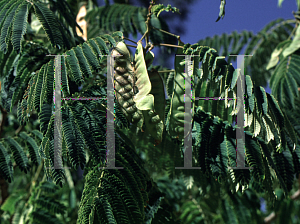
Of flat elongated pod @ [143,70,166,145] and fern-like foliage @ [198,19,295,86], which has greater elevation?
fern-like foliage @ [198,19,295,86]

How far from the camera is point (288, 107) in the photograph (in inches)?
111

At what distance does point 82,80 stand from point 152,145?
915 millimetres

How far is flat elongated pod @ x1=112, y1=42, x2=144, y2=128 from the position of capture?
1.90 m

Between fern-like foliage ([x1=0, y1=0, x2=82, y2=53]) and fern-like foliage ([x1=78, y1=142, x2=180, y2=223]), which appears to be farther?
fern-like foliage ([x1=0, y1=0, x2=82, y2=53])

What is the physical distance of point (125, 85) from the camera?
1911 millimetres

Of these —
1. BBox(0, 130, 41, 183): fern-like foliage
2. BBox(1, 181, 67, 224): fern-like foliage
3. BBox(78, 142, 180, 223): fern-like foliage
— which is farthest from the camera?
BBox(1, 181, 67, 224): fern-like foliage

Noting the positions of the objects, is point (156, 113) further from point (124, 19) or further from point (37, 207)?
point (124, 19)

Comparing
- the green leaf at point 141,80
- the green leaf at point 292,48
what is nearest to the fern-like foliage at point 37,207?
the green leaf at point 141,80

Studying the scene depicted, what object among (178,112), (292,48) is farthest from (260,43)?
(178,112)

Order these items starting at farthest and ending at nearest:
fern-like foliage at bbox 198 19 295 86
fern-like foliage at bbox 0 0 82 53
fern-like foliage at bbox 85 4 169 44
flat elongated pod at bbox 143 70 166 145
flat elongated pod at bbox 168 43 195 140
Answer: fern-like foliage at bbox 198 19 295 86, fern-like foliage at bbox 85 4 169 44, fern-like foliage at bbox 0 0 82 53, flat elongated pod at bbox 168 43 195 140, flat elongated pod at bbox 143 70 166 145

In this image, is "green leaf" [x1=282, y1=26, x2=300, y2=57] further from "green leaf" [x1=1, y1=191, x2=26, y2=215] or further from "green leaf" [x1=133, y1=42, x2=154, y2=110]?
"green leaf" [x1=1, y1=191, x2=26, y2=215]

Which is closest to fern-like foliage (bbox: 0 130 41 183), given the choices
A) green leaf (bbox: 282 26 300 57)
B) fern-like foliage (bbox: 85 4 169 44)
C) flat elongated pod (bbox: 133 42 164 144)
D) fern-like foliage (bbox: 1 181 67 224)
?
fern-like foliage (bbox: 1 181 67 224)

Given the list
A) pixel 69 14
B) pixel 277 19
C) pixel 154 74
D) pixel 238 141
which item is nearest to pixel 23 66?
pixel 69 14

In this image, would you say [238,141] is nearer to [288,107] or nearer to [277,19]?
[288,107]
